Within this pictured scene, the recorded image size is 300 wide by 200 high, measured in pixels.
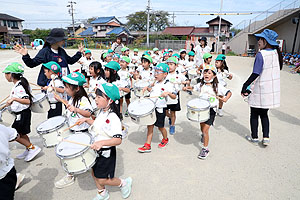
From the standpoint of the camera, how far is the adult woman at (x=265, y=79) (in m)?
3.36

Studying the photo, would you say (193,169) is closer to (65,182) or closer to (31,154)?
(65,182)

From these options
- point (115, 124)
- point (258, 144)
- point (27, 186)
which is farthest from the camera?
point (258, 144)

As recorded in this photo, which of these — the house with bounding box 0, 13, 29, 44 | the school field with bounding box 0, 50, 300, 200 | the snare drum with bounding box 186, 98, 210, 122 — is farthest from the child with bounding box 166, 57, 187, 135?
the house with bounding box 0, 13, 29, 44

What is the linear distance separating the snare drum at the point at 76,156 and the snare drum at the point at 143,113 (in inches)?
36.4

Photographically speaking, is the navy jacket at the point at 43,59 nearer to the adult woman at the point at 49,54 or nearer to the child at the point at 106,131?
the adult woman at the point at 49,54

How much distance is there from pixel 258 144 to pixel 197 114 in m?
1.73

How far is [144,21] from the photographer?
2069 inches

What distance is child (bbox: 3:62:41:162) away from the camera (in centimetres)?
295

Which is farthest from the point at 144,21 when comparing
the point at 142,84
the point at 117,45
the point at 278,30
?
the point at 142,84

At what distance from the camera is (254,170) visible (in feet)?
10.1

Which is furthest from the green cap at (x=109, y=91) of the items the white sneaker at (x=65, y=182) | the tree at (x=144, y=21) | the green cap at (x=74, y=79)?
the tree at (x=144, y=21)

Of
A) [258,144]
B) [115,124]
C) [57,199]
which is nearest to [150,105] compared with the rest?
[115,124]

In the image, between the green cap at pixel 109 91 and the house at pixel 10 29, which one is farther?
the house at pixel 10 29

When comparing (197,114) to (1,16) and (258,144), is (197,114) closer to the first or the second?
(258,144)
